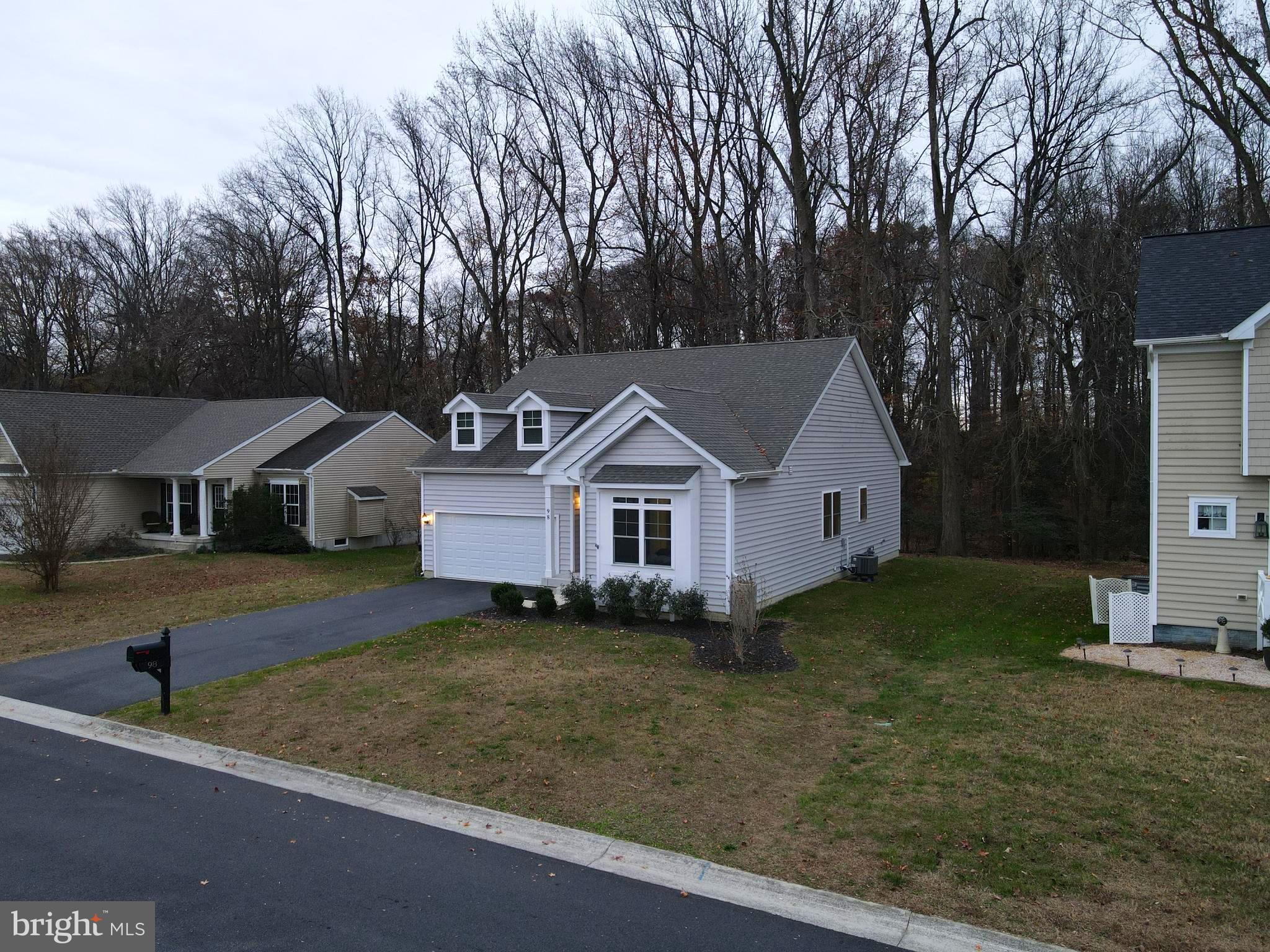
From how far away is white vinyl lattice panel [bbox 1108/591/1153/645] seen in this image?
12828 mm

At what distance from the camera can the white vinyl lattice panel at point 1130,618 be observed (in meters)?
12.8

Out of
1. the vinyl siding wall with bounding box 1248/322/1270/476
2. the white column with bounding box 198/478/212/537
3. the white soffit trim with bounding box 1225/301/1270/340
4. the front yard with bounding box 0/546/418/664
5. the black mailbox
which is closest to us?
the black mailbox

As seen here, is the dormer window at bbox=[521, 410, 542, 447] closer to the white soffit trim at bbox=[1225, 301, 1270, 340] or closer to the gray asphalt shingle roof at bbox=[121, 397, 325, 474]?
the gray asphalt shingle roof at bbox=[121, 397, 325, 474]

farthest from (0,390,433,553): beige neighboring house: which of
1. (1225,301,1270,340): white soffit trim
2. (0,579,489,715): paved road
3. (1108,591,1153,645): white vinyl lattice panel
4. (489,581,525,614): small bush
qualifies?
(1225,301,1270,340): white soffit trim

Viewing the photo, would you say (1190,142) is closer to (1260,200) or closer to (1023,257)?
(1260,200)

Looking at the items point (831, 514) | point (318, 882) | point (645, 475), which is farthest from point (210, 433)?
point (318, 882)

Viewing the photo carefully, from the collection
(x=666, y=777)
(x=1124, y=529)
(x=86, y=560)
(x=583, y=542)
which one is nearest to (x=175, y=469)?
(x=86, y=560)

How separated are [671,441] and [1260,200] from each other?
17688 mm

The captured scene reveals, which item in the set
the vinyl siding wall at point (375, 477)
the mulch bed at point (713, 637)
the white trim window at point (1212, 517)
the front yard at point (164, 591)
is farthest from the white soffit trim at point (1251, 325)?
the vinyl siding wall at point (375, 477)

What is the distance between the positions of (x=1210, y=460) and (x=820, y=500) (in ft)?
25.9

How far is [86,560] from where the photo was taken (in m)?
24.2

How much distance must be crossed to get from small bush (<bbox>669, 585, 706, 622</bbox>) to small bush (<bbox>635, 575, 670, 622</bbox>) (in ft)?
0.55

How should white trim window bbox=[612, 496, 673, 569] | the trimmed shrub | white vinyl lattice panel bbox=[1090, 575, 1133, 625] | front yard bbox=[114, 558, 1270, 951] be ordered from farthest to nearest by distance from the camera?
1. the trimmed shrub
2. white trim window bbox=[612, 496, 673, 569]
3. white vinyl lattice panel bbox=[1090, 575, 1133, 625]
4. front yard bbox=[114, 558, 1270, 951]

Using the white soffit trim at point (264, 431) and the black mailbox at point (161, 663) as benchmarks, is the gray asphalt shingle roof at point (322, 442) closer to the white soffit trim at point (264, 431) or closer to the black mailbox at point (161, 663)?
the white soffit trim at point (264, 431)
